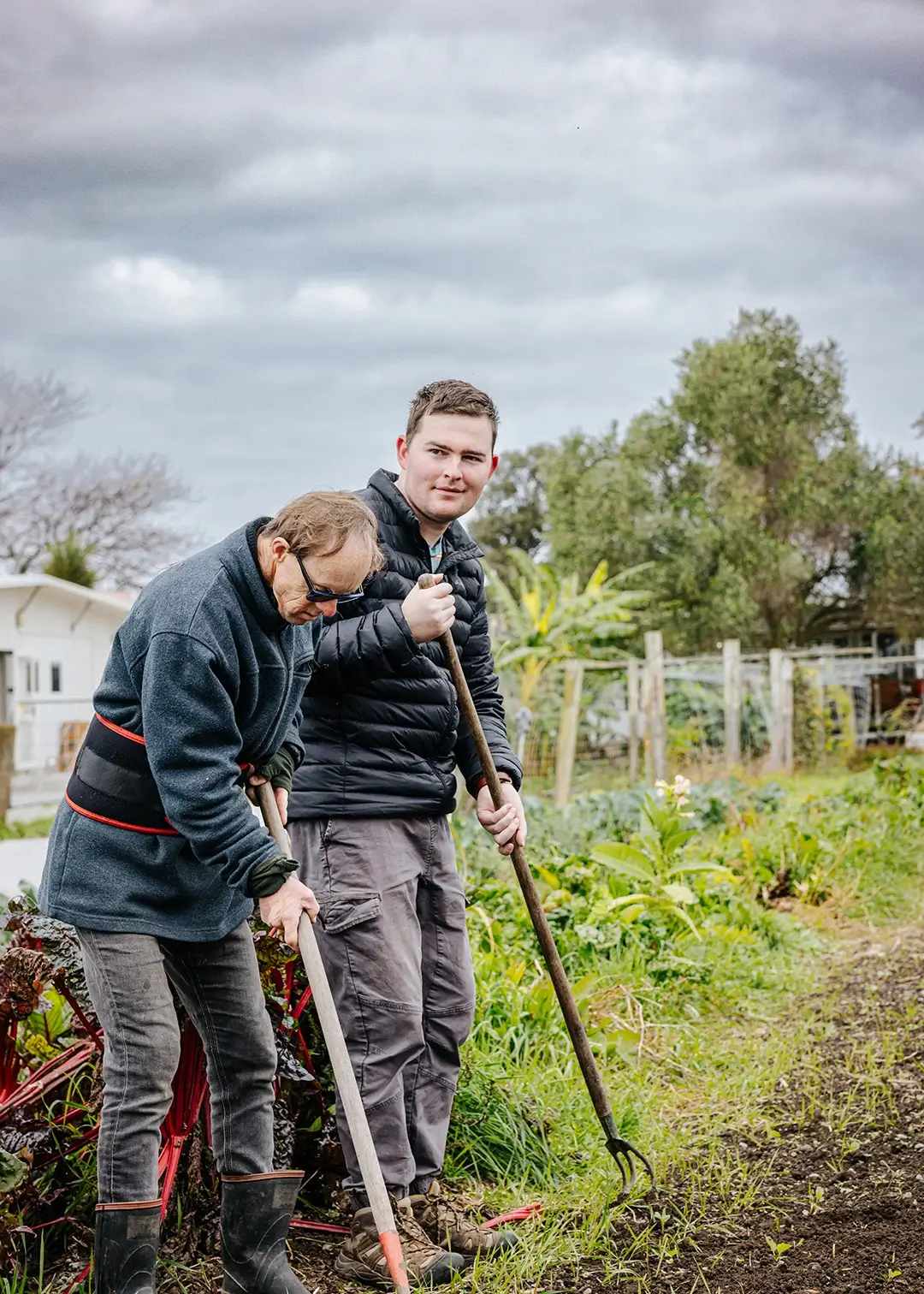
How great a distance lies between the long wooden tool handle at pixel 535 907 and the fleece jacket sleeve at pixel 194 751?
747 millimetres

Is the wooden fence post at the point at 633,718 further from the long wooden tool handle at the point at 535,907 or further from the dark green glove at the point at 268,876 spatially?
the dark green glove at the point at 268,876

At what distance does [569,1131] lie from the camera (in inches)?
144

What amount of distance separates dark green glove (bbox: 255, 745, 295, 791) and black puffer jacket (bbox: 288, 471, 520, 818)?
22cm

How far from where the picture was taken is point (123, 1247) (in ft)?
7.88

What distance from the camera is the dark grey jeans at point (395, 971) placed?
2994 mm

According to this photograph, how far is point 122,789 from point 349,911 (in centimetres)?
75

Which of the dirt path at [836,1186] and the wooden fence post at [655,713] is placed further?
the wooden fence post at [655,713]

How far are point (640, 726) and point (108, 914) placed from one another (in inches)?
477

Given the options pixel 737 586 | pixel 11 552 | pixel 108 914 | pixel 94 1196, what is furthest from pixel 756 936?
pixel 11 552

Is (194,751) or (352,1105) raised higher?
(194,751)

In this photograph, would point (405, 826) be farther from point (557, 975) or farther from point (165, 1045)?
point (165, 1045)

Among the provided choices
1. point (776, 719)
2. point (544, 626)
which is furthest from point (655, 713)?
point (776, 719)

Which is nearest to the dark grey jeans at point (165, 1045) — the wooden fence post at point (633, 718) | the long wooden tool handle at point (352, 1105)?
the long wooden tool handle at point (352, 1105)

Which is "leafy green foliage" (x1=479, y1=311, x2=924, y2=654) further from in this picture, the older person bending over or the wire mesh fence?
the older person bending over
